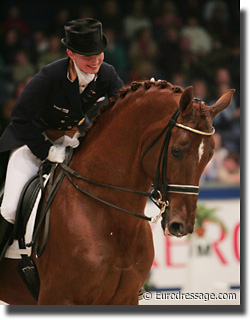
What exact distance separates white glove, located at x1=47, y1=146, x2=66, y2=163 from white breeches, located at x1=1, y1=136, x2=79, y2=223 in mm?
133

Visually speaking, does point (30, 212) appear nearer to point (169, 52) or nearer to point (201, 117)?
point (201, 117)

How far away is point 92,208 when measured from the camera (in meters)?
2.72

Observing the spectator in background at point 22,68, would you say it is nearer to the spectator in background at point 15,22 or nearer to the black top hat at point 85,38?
the spectator in background at point 15,22

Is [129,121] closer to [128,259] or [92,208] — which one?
[92,208]

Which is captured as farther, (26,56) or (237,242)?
(26,56)

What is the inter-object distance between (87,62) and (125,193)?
0.73 m

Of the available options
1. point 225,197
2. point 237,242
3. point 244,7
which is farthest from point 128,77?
point 244,7

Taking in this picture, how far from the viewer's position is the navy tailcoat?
283 centimetres

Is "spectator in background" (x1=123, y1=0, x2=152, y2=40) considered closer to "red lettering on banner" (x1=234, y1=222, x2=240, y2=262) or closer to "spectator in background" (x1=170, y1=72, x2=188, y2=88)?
"spectator in background" (x1=170, y1=72, x2=188, y2=88)

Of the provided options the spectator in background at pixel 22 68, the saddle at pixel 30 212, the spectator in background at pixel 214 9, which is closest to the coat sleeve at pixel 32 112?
the saddle at pixel 30 212

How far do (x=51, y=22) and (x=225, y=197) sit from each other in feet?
12.1

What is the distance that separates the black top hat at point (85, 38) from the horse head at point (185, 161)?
24.2 inches

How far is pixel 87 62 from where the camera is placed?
2822 mm

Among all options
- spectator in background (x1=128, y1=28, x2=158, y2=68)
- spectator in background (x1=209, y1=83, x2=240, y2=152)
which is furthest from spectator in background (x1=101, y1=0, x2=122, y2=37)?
spectator in background (x1=209, y1=83, x2=240, y2=152)
